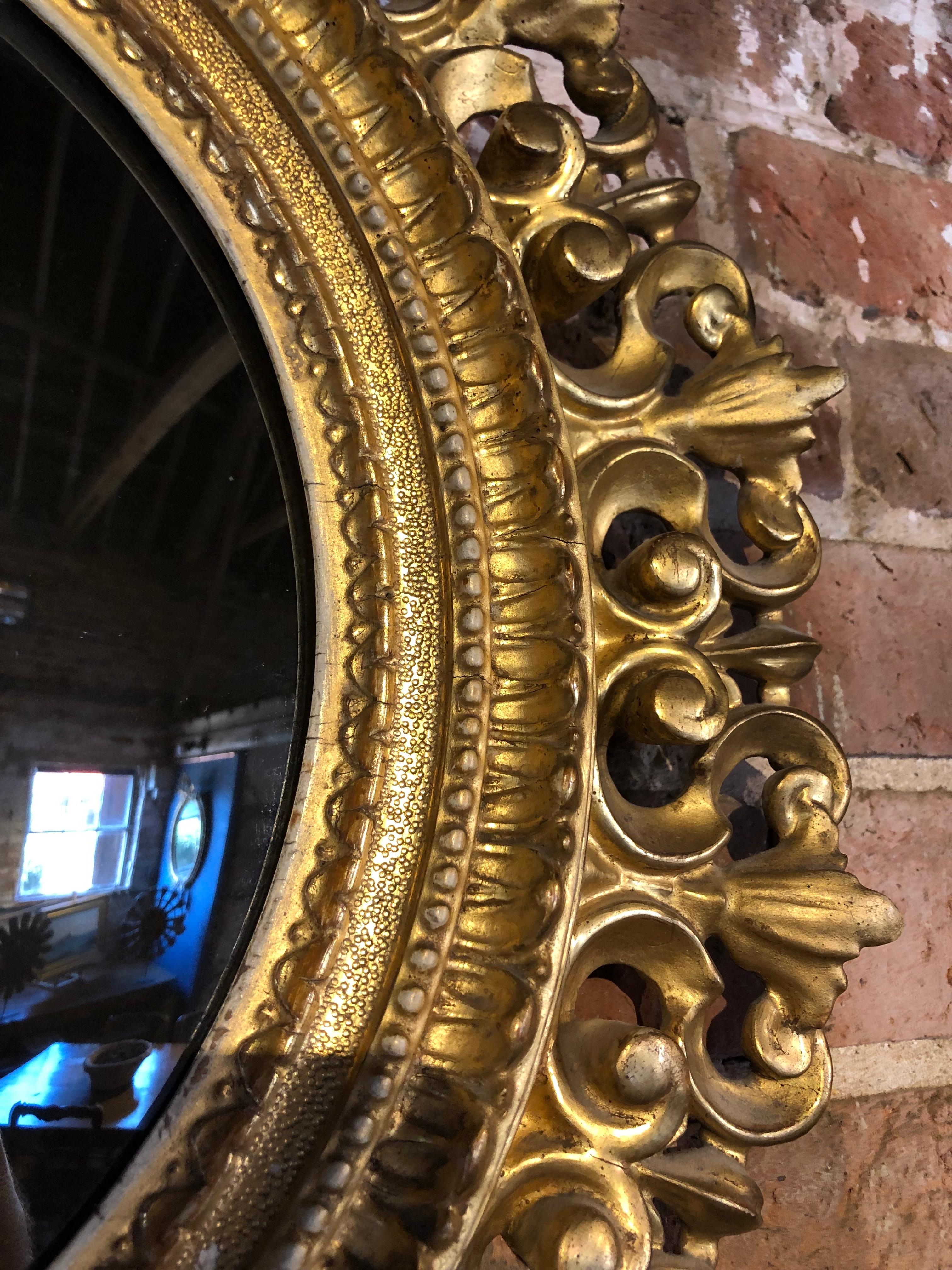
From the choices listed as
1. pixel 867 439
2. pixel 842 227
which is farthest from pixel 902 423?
pixel 842 227

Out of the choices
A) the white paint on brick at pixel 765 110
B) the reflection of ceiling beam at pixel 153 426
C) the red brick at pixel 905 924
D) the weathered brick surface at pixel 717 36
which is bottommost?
the red brick at pixel 905 924

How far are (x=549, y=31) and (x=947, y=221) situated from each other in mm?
357

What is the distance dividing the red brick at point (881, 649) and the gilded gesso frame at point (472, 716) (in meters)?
0.09

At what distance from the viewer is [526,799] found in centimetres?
41

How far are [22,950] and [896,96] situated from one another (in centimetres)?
78

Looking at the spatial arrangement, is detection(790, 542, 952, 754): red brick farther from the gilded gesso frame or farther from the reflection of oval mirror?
the reflection of oval mirror

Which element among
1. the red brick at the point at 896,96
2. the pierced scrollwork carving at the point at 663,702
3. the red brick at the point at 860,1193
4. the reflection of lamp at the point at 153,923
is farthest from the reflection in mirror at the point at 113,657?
the red brick at the point at 896,96

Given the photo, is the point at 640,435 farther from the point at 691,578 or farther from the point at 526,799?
the point at 526,799

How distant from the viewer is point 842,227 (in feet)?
2.17

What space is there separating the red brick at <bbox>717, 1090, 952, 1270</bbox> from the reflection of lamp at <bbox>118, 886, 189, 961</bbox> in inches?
13.3

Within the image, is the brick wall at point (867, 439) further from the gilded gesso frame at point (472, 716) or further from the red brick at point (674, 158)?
the gilded gesso frame at point (472, 716)

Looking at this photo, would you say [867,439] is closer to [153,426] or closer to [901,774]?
[901,774]

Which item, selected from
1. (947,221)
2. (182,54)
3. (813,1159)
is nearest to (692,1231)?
(813,1159)

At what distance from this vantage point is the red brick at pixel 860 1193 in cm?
49
